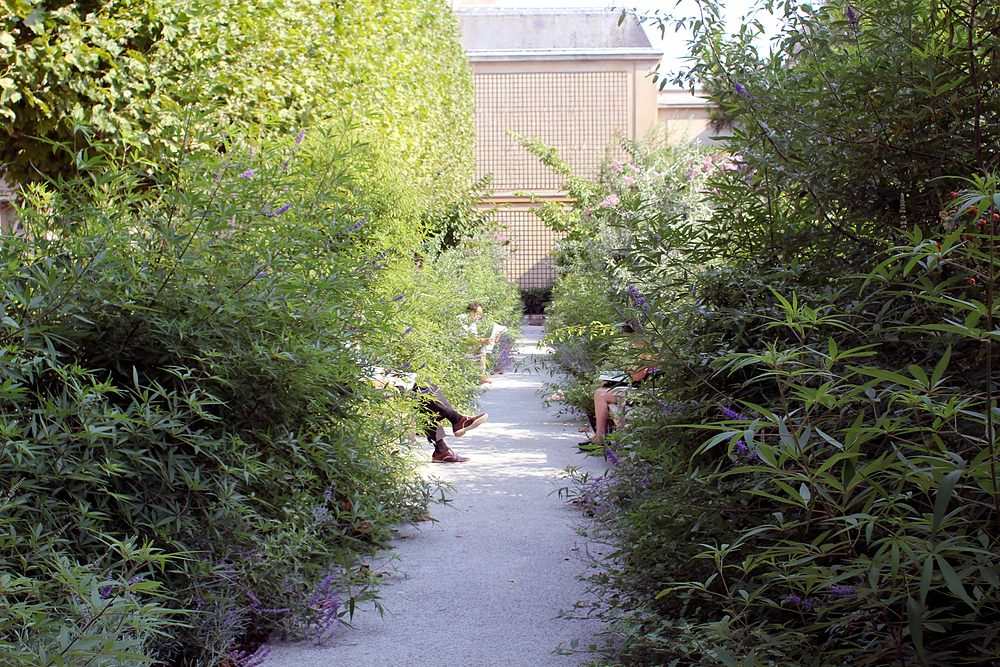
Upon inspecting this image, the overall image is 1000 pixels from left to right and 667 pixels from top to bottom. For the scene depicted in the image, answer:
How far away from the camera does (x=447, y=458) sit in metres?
5.96

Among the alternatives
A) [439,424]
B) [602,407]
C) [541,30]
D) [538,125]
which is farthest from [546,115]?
[439,424]

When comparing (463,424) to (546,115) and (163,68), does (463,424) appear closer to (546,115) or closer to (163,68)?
(163,68)

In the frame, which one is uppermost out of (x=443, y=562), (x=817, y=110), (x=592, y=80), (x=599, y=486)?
(x=592, y=80)

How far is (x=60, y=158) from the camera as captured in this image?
21.8ft

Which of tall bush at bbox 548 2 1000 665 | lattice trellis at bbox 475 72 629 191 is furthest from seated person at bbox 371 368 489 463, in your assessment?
lattice trellis at bbox 475 72 629 191

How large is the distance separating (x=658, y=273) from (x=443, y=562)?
1.90 metres

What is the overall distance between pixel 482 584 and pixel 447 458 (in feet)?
8.19

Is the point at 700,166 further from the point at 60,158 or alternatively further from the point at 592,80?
the point at 592,80

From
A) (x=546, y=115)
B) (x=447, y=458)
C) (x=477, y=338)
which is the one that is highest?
(x=546, y=115)

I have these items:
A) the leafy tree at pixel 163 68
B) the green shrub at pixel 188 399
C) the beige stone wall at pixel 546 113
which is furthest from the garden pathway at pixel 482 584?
the beige stone wall at pixel 546 113

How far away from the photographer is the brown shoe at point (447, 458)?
19.6 feet

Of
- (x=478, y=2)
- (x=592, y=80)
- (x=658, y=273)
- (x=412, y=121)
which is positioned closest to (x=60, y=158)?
(x=412, y=121)

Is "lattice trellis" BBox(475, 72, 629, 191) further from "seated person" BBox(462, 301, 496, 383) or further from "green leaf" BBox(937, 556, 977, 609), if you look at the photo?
"green leaf" BBox(937, 556, 977, 609)

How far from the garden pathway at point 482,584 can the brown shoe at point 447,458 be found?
0.07 meters
